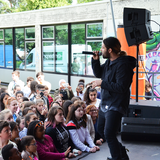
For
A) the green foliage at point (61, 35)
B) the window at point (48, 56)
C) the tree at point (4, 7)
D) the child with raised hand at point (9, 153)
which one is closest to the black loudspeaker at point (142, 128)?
the child with raised hand at point (9, 153)

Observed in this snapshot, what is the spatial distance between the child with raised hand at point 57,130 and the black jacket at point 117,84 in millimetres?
987

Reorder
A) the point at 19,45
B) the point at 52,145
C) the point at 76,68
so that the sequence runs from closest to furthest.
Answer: the point at 52,145
the point at 76,68
the point at 19,45

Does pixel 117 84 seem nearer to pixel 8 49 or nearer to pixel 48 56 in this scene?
pixel 48 56

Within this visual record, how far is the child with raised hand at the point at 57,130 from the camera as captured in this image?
3727mm

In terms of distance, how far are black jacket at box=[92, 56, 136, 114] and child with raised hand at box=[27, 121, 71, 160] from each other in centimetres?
88

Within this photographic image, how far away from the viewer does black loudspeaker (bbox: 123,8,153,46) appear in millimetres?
4754

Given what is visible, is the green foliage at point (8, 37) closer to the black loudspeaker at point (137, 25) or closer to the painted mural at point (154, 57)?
the painted mural at point (154, 57)

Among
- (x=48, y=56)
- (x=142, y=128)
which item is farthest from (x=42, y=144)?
(x=48, y=56)

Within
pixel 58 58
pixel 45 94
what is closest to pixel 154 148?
pixel 45 94

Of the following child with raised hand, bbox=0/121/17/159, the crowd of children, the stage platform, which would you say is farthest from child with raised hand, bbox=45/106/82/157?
child with raised hand, bbox=0/121/17/159

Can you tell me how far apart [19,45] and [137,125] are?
1084 cm

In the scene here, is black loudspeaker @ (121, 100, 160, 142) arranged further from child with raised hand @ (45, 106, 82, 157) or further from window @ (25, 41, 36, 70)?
window @ (25, 41, 36, 70)

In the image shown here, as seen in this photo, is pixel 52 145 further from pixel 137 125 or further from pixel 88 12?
pixel 88 12

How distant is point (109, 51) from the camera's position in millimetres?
3006
